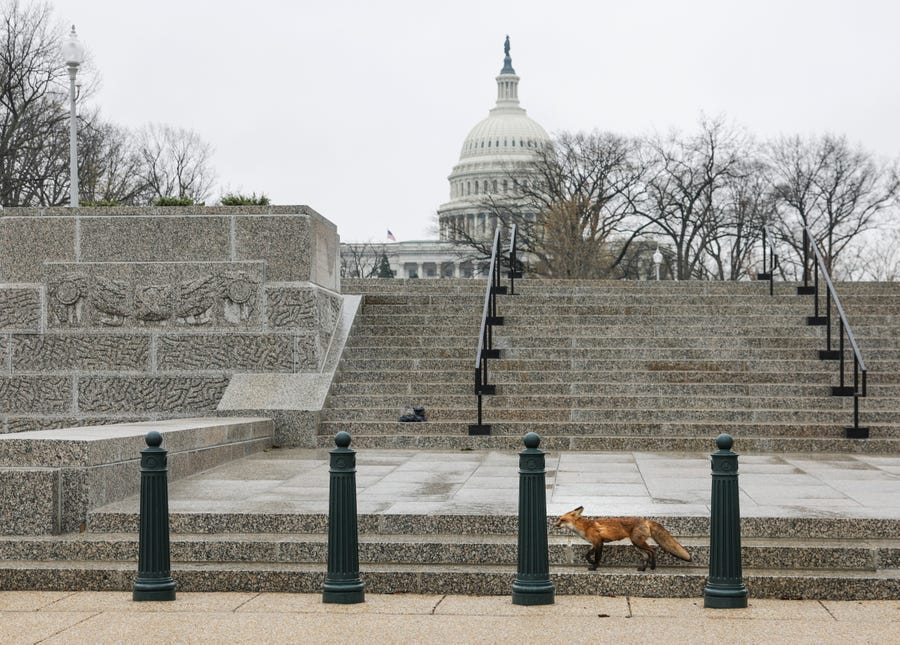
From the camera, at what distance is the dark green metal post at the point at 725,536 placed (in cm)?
751

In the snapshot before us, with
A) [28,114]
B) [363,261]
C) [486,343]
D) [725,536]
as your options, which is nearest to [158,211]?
[486,343]

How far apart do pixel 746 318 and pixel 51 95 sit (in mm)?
36532

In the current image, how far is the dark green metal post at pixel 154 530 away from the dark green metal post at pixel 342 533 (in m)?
1.01

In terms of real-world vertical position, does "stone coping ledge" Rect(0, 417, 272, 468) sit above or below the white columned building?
below

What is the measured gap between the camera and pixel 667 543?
8.07m

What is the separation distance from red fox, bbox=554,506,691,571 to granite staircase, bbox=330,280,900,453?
5934 mm

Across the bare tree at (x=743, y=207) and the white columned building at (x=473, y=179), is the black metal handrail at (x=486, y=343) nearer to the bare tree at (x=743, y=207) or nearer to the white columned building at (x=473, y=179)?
the bare tree at (x=743, y=207)

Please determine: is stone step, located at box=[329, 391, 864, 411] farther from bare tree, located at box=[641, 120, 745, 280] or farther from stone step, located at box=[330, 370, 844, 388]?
bare tree, located at box=[641, 120, 745, 280]

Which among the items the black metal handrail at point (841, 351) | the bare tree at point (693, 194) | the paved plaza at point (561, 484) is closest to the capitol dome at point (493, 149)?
the bare tree at point (693, 194)

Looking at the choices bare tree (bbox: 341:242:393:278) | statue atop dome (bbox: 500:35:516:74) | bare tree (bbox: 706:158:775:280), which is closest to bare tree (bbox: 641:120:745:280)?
bare tree (bbox: 706:158:775:280)

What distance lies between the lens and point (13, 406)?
52.9 feet

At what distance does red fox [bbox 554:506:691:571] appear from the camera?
26.5 ft

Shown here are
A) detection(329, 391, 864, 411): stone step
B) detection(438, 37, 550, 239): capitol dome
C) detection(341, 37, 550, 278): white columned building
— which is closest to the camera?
detection(329, 391, 864, 411): stone step

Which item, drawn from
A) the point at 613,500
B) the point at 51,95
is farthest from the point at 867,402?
the point at 51,95
